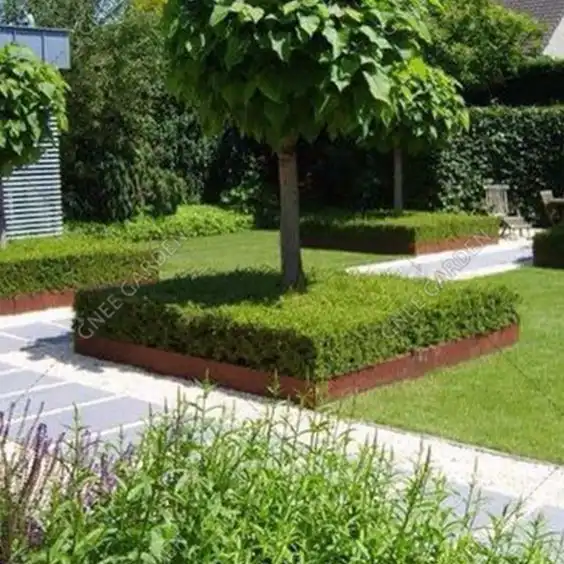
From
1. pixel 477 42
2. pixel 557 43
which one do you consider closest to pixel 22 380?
pixel 477 42

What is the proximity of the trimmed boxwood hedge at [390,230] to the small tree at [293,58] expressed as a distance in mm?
7682

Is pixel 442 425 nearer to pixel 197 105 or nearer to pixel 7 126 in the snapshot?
pixel 197 105

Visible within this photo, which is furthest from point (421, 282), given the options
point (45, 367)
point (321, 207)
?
point (321, 207)

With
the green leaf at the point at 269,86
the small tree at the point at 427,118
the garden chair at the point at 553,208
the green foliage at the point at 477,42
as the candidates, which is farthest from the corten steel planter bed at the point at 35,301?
the green foliage at the point at 477,42

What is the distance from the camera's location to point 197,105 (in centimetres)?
762

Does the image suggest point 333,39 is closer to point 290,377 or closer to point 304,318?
point 304,318

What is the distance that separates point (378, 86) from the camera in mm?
6902

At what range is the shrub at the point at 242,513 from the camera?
271 cm

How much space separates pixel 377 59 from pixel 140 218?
11942 mm

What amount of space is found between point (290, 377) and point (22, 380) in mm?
2292

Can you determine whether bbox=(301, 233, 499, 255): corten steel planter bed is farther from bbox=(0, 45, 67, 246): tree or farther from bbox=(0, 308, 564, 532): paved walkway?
bbox=(0, 308, 564, 532): paved walkway

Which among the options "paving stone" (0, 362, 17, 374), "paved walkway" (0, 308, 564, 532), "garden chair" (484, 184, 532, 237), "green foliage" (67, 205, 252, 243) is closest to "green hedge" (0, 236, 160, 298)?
"paved walkway" (0, 308, 564, 532)

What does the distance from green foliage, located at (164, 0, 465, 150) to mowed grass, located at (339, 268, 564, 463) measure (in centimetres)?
212

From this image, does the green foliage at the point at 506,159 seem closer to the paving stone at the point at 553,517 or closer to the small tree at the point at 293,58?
the small tree at the point at 293,58
